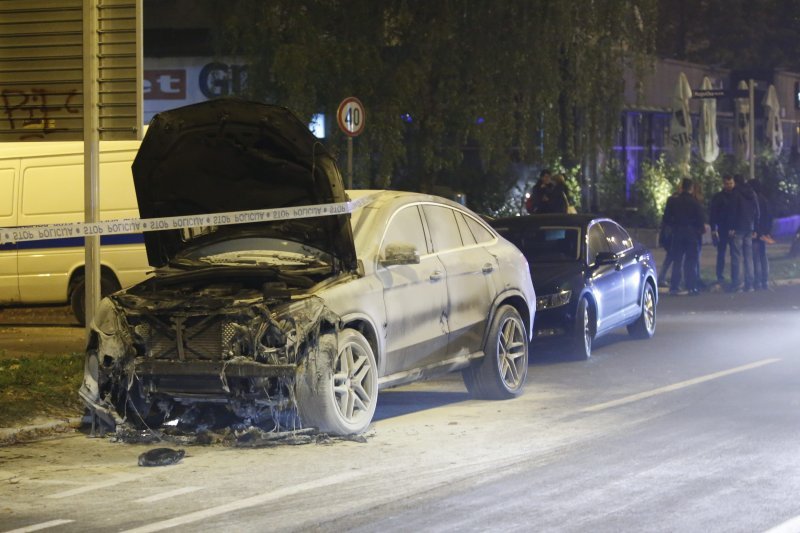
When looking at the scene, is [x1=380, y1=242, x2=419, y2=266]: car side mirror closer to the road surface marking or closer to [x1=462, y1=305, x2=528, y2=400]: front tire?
[x1=462, y1=305, x2=528, y2=400]: front tire

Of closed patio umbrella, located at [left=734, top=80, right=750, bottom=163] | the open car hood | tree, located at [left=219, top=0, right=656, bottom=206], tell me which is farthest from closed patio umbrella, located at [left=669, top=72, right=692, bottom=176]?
the open car hood

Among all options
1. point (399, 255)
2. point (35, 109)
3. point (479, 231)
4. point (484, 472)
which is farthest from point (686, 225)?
point (484, 472)

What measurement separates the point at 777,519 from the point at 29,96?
8.36m

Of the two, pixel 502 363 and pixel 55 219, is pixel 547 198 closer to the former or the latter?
pixel 55 219

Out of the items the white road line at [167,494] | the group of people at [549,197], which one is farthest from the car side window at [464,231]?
the group of people at [549,197]

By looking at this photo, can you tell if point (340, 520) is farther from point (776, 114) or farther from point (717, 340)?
point (776, 114)

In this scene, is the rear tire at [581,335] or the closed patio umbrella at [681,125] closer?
the rear tire at [581,335]

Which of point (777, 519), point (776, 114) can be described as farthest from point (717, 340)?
point (776, 114)

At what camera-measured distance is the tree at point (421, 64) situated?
78.1ft

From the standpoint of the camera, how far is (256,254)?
411 inches

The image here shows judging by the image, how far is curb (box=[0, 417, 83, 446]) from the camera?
33.4 feet

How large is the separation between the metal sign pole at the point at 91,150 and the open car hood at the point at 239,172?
1.33 metres

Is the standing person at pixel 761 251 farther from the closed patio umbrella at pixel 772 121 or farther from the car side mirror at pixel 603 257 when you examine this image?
the closed patio umbrella at pixel 772 121

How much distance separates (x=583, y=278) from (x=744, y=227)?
9657 millimetres
